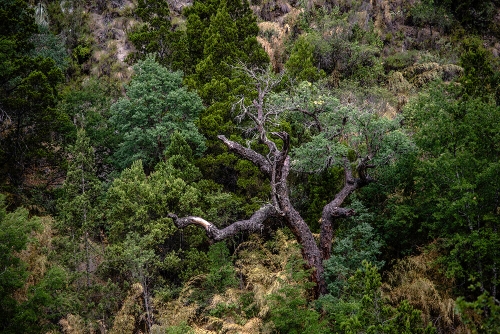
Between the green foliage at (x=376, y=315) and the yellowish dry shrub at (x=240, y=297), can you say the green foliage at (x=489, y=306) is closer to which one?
the green foliage at (x=376, y=315)

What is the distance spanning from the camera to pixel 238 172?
56.4 feet

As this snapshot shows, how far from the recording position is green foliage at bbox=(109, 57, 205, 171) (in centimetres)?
1677

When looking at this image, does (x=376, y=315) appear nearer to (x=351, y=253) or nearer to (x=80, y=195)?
(x=351, y=253)

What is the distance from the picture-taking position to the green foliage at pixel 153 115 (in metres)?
16.8

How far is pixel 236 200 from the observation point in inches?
603

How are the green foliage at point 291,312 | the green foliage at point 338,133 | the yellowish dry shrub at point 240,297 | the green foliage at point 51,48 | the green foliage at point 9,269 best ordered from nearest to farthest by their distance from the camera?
the green foliage at point 291,312
the green foliage at point 9,269
the yellowish dry shrub at point 240,297
the green foliage at point 338,133
the green foliage at point 51,48

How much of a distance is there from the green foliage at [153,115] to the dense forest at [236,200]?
0.28 ft

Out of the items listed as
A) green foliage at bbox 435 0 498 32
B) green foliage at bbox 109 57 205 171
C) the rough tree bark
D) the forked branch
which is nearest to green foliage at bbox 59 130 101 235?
green foliage at bbox 109 57 205 171

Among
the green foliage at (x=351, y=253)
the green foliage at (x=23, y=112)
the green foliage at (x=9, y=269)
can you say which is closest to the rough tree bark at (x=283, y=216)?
the green foliage at (x=351, y=253)

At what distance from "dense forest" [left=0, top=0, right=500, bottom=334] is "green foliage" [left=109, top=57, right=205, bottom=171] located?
0.09 metres

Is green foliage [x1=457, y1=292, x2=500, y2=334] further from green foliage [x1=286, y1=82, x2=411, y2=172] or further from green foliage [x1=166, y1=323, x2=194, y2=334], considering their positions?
green foliage [x1=286, y1=82, x2=411, y2=172]

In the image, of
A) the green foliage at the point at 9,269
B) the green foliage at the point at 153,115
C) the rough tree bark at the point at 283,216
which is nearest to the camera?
the green foliage at the point at 9,269

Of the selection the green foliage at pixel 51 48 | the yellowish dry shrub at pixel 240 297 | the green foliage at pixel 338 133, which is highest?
the green foliage at pixel 51 48

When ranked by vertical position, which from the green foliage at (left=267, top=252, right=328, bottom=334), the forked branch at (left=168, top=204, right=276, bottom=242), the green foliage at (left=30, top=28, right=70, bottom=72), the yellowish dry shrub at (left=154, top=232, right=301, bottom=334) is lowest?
the yellowish dry shrub at (left=154, top=232, right=301, bottom=334)
